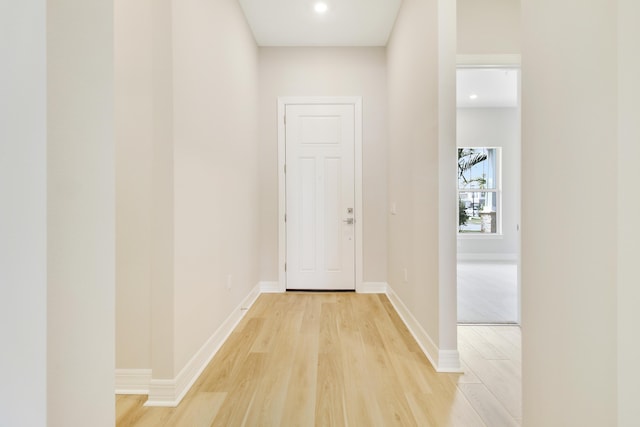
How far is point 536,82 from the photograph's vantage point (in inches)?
40.5

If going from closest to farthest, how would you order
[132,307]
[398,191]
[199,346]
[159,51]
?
1. [159,51]
2. [132,307]
3. [199,346]
4. [398,191]

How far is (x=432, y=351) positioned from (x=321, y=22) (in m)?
3.23

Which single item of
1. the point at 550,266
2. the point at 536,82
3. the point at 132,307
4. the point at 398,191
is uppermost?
the point at 536,82

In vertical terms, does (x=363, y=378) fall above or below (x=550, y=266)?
below

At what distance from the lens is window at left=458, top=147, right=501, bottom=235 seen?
651cm

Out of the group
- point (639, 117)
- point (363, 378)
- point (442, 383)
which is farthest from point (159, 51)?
point (442, 383)

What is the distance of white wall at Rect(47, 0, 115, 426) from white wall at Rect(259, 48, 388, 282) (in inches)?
120

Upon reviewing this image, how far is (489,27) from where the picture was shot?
276cm

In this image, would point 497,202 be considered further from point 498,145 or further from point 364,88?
point 364,88

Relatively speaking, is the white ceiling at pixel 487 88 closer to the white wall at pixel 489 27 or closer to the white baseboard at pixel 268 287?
the white wall at pixel 489 27

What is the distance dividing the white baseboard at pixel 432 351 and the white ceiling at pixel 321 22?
286 centimetres

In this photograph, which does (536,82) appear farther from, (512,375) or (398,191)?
(398,191)

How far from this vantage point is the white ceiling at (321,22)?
9.99ft

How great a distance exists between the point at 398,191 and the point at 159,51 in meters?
2.31
